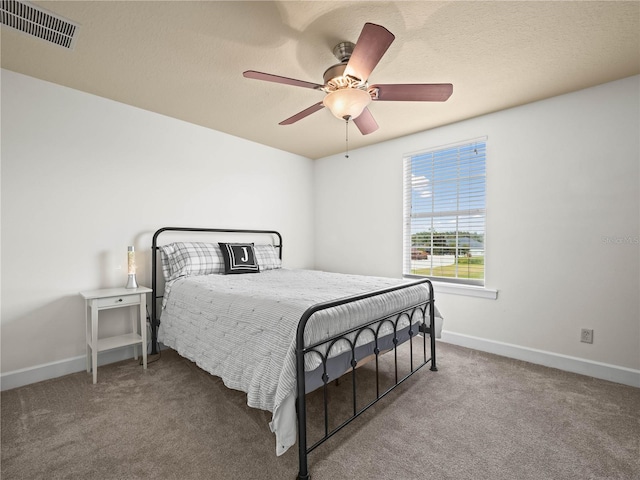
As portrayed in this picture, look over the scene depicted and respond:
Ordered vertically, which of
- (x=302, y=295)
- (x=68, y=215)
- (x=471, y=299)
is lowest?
(x=471, y=299)

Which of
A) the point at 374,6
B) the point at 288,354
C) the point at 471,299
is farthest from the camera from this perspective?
the point at 471,299

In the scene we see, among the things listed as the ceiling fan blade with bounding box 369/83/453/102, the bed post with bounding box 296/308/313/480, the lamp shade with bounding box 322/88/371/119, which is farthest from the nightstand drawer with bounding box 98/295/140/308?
the ceiling fan blade with bounding box 369/83/453/102

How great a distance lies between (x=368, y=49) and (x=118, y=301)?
103 inches

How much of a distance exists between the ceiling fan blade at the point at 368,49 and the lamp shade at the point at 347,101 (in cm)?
9

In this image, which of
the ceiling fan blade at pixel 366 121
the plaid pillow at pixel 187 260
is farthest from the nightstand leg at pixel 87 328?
the ceiling fan blade at pixel 366 121

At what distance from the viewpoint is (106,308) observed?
98.0 inches

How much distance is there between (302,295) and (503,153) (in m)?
2.49

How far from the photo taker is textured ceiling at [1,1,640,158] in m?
1.71

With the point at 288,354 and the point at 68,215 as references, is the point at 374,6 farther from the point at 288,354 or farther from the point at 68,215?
the point at 68,215

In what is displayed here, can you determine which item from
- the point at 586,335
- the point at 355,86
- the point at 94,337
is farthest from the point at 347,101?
the point at 586,335

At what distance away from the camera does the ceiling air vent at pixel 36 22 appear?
1.70 m

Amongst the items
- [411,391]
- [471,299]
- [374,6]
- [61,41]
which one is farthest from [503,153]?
[61,41]

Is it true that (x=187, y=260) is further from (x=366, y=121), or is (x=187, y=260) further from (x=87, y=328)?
(x=366, y=121)

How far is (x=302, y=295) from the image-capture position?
1.98 m
